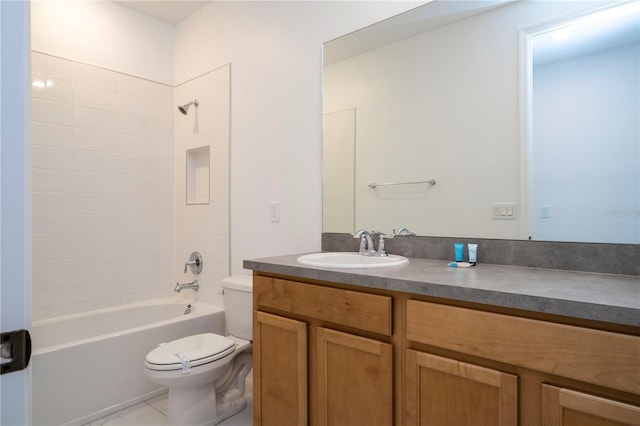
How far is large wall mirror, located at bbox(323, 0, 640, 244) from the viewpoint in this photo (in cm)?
130

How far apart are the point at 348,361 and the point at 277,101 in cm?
163

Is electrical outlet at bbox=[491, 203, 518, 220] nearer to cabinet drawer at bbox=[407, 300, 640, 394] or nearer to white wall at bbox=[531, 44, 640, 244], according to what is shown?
white wall at bbox=[531, 44, 640, 244]

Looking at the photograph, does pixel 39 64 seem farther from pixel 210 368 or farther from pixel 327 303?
pixel 327 303

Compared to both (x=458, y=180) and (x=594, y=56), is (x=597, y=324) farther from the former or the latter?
(x=594, y=56)

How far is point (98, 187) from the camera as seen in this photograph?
105 inches

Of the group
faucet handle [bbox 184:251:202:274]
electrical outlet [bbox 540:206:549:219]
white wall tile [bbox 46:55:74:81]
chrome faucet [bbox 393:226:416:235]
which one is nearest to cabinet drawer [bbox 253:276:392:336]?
chrome faucet [bbox 393:226:416:235]

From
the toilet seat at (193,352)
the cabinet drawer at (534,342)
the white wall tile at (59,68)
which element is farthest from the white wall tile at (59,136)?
the cabinet drawer at (534,342)

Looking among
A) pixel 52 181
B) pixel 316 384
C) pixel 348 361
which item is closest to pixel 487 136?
pixel 348 361

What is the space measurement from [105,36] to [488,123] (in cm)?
275

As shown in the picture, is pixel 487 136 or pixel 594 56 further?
pixel 487 136

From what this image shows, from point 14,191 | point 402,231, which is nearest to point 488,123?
point 402,231

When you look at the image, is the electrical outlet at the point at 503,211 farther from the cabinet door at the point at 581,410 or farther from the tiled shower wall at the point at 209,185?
the tiled shower wall at the point at 209,185

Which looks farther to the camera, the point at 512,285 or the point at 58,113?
the point at 58,113

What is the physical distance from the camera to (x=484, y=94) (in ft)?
5.14
